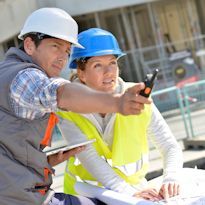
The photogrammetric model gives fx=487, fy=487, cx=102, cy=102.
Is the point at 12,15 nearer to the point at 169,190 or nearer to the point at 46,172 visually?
the point at 169,190

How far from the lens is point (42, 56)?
197cm

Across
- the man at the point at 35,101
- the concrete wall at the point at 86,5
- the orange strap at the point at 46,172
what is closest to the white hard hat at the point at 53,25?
the man at the point at 35,101

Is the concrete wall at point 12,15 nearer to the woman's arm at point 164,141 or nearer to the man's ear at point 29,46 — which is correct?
the woman's arm at point 164,141

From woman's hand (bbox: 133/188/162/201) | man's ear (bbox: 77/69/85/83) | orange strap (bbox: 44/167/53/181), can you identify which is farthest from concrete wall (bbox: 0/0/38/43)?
orange strap (bbox: 44/167/53/181)

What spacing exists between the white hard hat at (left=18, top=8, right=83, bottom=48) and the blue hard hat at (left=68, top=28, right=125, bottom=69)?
56cm

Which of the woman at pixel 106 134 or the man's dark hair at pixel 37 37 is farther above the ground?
the man's dark hair at pixel 37 37

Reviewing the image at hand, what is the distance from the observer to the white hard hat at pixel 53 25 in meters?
1.97

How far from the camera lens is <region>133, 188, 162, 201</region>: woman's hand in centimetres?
238

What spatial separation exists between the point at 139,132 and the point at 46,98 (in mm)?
1090

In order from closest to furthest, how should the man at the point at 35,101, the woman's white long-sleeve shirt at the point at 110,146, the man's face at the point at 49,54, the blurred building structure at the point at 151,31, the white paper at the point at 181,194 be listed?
the man at the point at 35,101, the man's face at the point at 49,54, the white paper at the point at 181,194, the woman's white long-sleeve shirt at the point at 110,146, the blurred building structure at the point at 151,31

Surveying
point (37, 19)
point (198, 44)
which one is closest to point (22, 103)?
point (37, 19)

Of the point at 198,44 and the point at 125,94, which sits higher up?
the point at 125,94

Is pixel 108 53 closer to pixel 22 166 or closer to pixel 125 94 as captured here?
pixel 22 166

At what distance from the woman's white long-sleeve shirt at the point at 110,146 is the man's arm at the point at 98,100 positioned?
3.01ft
